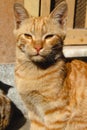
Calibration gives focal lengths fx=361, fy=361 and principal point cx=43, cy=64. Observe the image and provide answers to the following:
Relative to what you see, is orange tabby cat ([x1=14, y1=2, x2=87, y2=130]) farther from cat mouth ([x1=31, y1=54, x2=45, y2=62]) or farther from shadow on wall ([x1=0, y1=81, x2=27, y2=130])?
shadow on wall ([x1=0, y1=81, x2=27, y2=130])

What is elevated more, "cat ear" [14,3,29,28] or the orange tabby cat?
"cat ear" [14,3,29,28]

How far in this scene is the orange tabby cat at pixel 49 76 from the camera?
294 cm

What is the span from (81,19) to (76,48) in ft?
1.40

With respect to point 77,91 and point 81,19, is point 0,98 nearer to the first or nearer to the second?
point 77,91

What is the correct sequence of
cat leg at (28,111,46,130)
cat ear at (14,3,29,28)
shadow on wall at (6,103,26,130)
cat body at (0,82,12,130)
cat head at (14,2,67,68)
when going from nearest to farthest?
1. cat head at (14,2,67,68)
2. cat ear at (14,3,29,28)
3. cat leg at (28,111,46,130)
4. cat body at (0,82,12,130)
5. shadow on wall at (6,103,26,130)

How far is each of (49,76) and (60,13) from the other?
54cm

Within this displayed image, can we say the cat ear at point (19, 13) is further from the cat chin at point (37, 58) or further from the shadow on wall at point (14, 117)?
the shadow on wall at point (14, 117)

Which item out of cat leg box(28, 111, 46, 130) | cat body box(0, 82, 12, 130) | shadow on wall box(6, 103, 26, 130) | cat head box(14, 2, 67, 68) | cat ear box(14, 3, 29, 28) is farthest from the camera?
shadow on wall box(6, 103, 26, 130)

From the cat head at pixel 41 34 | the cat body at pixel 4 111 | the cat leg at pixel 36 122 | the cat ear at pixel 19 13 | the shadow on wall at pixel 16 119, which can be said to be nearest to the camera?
the cat head at pixel 41 34

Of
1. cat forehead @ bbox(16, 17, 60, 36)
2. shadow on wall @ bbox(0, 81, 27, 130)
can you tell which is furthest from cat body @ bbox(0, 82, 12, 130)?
cat forehead @ bbox(16, 17, 60, 36)

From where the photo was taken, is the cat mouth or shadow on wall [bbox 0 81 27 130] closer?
the cat mouth

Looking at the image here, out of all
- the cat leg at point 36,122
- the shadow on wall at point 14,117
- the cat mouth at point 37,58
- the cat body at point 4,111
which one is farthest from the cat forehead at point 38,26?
the shadow on wall at point 14,117

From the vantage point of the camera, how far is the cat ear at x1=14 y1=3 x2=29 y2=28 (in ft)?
9.82

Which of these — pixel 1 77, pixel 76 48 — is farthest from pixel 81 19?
pixel 1 77
